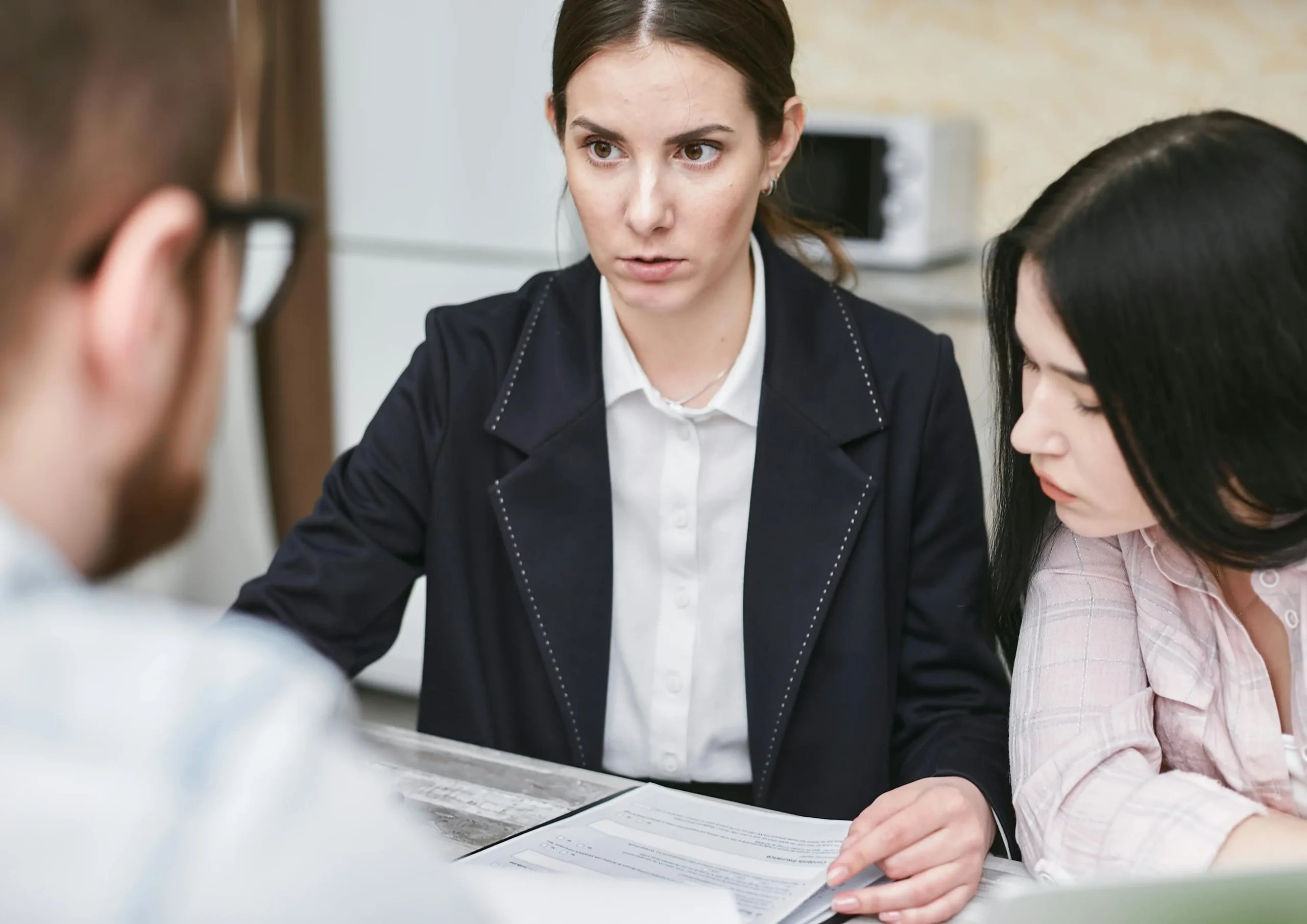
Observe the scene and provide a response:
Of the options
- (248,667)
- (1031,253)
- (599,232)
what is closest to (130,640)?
(248,667)

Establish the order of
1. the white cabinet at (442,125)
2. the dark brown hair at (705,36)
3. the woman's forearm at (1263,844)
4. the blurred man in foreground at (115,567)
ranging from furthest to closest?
the white cabinet at (442,125) < the dark brown hair at (705,36) < the woman's forearm at (1263,844) < the blurred man in foreground at (115,567)

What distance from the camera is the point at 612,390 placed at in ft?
4.76

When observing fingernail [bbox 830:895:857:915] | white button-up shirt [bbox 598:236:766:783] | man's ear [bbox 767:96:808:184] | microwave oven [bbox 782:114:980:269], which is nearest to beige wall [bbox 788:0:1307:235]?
microwave oven [bbox 782:114:980:269]

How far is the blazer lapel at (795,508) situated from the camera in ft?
4.54

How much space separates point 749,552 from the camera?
1.40 meters

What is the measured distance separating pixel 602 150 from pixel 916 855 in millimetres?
702

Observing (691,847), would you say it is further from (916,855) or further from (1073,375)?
(1073,375)

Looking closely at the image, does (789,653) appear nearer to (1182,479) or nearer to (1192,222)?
(1182,479)

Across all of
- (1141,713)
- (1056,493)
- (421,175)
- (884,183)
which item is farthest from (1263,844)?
(421,175)

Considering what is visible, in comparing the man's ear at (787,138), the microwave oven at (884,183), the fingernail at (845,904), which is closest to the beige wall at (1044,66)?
the microwave oven at (884,183)

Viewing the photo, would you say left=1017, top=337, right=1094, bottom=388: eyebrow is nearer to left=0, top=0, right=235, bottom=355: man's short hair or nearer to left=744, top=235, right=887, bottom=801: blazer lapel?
left=744, top=235, right=887, bottom=801: blazer lapel

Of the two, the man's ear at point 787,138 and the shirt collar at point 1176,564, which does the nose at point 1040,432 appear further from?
the man's ear at point 787,138

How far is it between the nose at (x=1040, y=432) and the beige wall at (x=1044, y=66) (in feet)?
6.52

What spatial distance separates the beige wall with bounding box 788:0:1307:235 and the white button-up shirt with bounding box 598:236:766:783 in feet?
5.68
